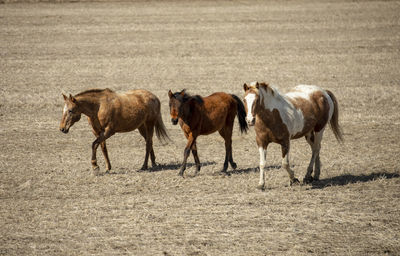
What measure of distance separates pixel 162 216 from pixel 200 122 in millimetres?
2951

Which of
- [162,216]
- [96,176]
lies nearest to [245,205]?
[162,216]

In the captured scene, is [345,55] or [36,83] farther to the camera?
[345,55]

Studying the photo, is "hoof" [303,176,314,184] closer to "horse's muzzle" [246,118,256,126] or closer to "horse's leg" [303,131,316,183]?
"horse's leg" [303,131,316,183]

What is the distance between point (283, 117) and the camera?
992 cm

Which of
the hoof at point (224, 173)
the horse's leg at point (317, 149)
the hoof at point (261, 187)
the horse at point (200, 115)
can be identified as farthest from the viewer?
the hoof at point (224, 173)

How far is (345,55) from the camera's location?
2542 centimetres

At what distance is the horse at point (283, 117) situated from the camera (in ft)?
31.9

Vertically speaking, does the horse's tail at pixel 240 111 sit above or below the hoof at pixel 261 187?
above

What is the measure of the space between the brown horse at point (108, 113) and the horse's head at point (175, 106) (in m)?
1.42

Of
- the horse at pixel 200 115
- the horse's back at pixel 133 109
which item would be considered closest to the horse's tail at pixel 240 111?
the horse at pixel 200 115

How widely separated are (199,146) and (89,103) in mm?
3506

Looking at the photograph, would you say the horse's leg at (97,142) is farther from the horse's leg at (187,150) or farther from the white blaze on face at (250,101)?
the white blaze on face at (250,101)

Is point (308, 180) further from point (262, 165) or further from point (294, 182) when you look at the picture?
point (262, 165)

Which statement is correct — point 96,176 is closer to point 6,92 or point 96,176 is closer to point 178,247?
point 178,247
